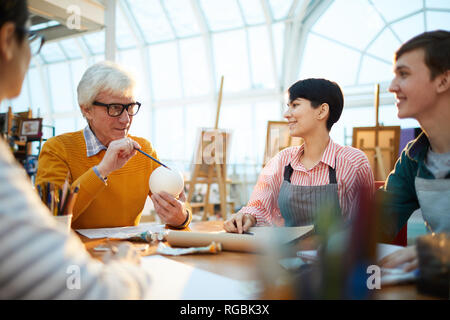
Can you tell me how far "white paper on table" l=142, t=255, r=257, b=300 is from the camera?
574 millimetres

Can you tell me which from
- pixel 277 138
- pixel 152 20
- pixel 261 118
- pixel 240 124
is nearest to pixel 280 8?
pixel 261 118

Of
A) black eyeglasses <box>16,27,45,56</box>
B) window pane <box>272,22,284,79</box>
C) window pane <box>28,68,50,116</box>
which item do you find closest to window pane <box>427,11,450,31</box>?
window pane <box>272,22,284,79</box>

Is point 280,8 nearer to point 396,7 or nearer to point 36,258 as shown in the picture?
point 396,7

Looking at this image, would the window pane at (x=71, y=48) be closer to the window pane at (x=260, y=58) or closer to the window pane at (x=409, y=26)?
the window pane at (x=260, y=58)

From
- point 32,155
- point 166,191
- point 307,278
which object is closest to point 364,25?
point 32,155

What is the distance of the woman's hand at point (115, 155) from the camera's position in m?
1.30

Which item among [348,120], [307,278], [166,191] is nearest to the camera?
[307,278]

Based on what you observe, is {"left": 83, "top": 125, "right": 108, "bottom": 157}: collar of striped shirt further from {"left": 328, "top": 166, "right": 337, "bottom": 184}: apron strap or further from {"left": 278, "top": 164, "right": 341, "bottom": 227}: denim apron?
{"left": 328, "top": 166, "right": 337, "bottom": 184}: apron strap

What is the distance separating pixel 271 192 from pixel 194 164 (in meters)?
3.05

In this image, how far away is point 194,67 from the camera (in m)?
10.1

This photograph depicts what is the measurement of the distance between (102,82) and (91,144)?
11.7 inches

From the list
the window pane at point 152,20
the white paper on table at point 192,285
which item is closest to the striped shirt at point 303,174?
the white paper on table at point 192,285

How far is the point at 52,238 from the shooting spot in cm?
41

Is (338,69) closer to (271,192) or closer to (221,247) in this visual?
(271,192)
